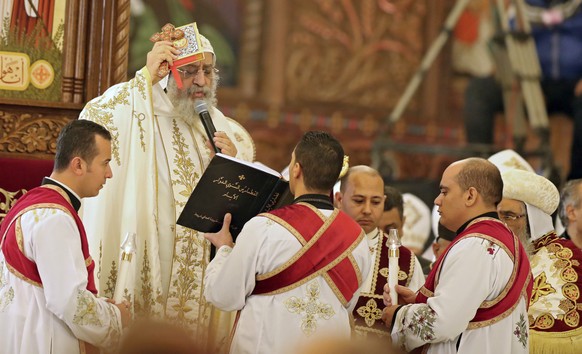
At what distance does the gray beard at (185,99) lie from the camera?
17.7 ft

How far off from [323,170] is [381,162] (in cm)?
641

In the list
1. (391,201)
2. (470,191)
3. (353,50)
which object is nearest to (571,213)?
(391,201)

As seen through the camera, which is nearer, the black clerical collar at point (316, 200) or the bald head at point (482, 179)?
the black clerical collar at point (316, 200)

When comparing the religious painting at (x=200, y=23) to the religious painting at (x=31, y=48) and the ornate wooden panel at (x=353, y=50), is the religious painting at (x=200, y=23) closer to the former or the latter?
the ornate wooden panel at (x=353, y=50)

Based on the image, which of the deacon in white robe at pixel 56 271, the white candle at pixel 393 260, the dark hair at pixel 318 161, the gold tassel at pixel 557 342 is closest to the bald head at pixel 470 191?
the white candle at pixel 393 260

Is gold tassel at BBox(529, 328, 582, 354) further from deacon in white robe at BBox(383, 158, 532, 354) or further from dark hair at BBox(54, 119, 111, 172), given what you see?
dark hair at BBox(54, 119, 111, 172)

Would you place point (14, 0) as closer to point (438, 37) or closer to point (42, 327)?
point (42, 327)

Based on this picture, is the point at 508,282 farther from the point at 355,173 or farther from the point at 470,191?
the point at 355,173

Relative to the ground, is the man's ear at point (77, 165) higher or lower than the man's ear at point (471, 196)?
higher

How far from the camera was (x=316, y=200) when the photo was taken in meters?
4.55

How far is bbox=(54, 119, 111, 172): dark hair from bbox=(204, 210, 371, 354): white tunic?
2.28 feet

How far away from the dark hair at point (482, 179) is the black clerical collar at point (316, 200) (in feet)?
2.20

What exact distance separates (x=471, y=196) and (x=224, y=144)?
47.1 inches

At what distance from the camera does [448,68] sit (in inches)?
452
